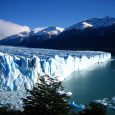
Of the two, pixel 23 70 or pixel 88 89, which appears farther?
pixel 88 89

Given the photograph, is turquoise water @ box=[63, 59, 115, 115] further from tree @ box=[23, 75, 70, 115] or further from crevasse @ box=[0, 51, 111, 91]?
tree @ box=[23, 75, 70, 115]

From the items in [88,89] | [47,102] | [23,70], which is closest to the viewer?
[47,102]

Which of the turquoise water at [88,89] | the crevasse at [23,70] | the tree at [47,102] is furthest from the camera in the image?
the crevasse at [23,70]

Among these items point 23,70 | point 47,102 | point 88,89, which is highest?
point 47,102

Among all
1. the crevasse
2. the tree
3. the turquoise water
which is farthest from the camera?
the crevasse

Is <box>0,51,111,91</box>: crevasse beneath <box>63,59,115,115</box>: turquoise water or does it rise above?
above

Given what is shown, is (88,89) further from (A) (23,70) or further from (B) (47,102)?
(B) (47,102)

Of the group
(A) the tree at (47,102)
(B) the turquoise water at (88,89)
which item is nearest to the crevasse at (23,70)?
(B) the turquoise water at (88,89)

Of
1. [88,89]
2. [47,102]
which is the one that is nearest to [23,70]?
[88,89]

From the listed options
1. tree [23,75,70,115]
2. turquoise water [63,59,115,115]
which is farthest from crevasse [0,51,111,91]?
tree [23,75,70,115]

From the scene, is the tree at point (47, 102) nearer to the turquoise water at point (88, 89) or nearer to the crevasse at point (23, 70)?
the crevasse at point (23, 70)

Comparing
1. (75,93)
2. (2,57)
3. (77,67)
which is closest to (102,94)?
(75,93)
